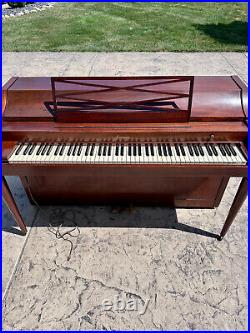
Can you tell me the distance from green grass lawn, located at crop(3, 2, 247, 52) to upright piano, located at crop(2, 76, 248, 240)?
645 cm

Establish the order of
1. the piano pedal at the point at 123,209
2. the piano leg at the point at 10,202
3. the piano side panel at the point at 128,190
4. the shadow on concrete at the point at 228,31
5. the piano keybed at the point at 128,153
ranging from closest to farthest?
the piano keybed at the point at 128,153 → the piano leg at the point at 10,202 → the piano side panel at the point at 128,190 → the piano pedal at the point at 123,209 → the shadow on concrete at the point at 228,31

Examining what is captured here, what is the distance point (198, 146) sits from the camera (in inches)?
101

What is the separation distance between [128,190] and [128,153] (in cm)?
88

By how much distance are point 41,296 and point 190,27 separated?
33.9 feet

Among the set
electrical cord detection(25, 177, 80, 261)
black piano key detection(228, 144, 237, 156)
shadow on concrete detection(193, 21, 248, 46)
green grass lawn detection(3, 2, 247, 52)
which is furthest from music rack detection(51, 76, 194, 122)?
shadow on concrete detection(193, 21, 248, 46)

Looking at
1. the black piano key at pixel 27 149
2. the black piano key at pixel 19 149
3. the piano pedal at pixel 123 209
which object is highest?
the black piano key at pixel 19 149

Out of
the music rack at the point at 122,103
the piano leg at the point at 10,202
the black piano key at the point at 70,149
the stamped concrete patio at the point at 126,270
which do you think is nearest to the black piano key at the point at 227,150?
the music rack at the point at 122,103

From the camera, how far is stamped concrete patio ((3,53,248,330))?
102 inches

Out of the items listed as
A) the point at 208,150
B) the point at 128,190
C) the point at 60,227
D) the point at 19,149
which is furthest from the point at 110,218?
the point at 208,150

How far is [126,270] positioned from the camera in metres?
2.93

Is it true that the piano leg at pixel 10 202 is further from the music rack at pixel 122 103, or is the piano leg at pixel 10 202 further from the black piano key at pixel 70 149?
the music rack at pixel 122 103

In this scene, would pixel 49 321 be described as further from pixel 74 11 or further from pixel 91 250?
pixel 74 11

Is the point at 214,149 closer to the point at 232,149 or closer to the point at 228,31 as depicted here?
the point at 232,149

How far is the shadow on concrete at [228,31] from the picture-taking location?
9.12 m
